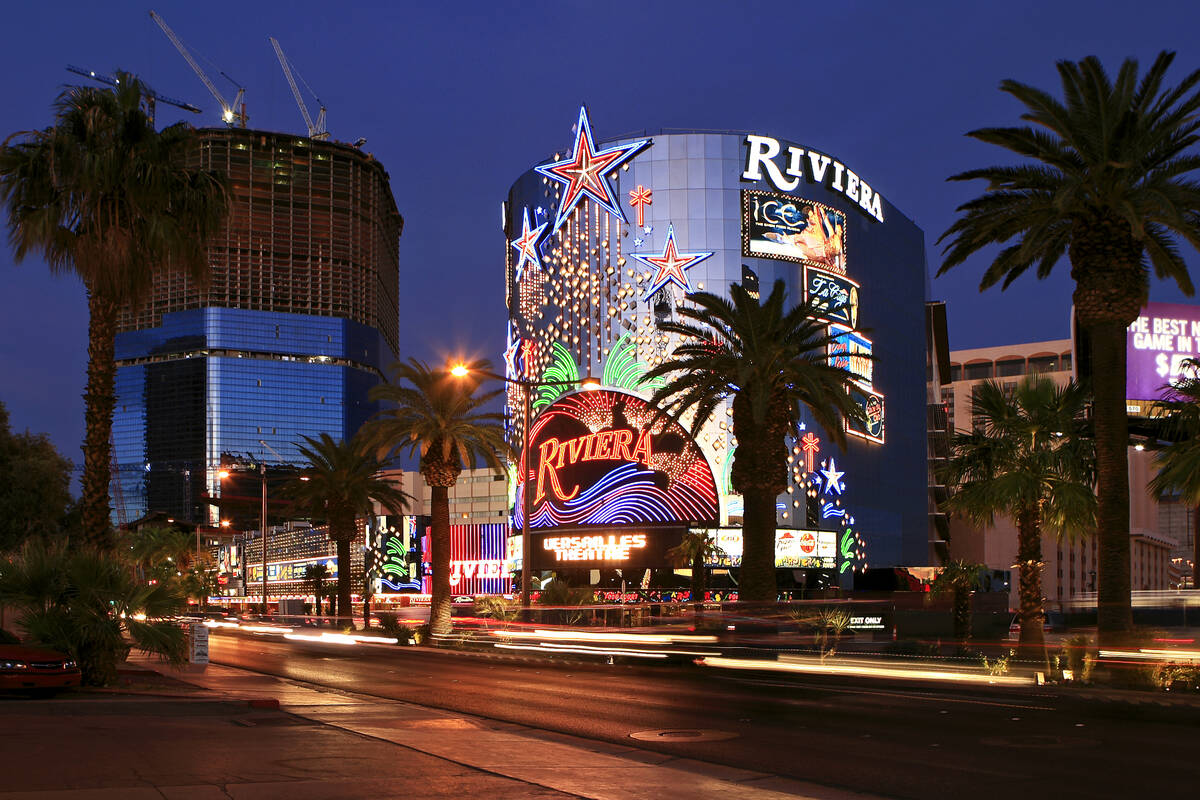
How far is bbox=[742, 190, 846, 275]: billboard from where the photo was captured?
84.1 m

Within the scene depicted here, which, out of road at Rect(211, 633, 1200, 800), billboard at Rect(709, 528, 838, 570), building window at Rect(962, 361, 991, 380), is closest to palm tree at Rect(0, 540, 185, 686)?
road at Rect(211, 633, 1200, 800)

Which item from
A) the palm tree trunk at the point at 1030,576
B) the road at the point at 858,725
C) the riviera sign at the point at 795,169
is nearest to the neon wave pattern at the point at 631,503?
the riviera sign at the point at 795,169

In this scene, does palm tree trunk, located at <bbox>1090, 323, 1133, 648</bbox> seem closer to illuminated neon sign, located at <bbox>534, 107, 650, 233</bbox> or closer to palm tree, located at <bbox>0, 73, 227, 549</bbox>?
palm tree, located at <bbox>0, 73, 227, 549</bbox>

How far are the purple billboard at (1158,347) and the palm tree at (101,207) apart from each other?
3438 centimetres

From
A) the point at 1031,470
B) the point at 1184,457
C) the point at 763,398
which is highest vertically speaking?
the point at 763,398

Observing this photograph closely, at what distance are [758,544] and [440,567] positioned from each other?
20714 millimetres

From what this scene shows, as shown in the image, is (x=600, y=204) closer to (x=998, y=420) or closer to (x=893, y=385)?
(x=893, y=385)

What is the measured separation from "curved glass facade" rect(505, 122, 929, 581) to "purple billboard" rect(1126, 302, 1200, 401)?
1374 inches

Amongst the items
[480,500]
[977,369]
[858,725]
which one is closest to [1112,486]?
[858,725]

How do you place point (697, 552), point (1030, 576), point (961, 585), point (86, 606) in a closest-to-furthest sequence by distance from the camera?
point (86, 606)
point (1030, 576)
point (961, 585)
point (697, 552)

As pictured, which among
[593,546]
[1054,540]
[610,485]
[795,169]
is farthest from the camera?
[795,169]

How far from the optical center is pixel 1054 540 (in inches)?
2324

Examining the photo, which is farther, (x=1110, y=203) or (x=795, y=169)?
→ (x=795, y=169)

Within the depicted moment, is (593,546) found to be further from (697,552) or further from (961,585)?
(961,585)
